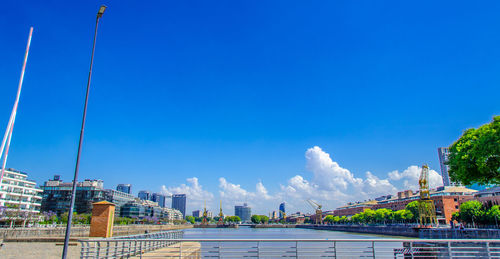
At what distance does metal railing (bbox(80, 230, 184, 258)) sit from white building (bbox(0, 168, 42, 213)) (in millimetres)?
77617

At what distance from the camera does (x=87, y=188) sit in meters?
131

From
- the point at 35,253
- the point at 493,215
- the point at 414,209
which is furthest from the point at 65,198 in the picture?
the point at 493,215

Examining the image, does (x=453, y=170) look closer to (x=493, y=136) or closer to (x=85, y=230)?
(x=493, y=136)

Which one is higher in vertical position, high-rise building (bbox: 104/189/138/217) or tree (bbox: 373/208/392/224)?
high-rise building (bbox: 104/189/138/217)

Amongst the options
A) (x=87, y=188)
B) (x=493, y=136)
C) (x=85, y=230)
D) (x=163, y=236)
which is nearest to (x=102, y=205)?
(x=163, y=236)

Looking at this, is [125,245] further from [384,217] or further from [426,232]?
[384,217]

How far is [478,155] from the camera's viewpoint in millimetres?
25750

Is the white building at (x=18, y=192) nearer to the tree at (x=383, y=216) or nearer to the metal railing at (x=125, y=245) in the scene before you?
the metal railing at (x=125, y=245)

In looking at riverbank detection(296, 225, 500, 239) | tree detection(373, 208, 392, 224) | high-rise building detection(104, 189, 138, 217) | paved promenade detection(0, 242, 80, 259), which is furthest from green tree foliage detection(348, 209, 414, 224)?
paved promenade detection(0, 242, 80, 259)

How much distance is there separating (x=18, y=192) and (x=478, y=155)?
103067 mm

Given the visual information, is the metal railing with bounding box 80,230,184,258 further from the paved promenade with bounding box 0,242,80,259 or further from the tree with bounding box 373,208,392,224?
the tree with bounding box 373,208,392,224

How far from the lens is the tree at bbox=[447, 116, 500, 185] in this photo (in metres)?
25.1

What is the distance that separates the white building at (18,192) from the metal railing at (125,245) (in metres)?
77.6

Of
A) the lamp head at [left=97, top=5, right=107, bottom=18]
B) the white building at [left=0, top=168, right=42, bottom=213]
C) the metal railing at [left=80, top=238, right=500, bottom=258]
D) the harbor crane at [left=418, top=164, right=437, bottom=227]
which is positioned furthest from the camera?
the harbor crane at [left=418, top=164, right=437, bottom=227]
